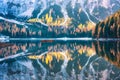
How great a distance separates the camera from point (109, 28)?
6406cm

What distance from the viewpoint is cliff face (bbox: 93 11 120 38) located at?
61.1m

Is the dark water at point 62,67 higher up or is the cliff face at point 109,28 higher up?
the dark water at point 62,67

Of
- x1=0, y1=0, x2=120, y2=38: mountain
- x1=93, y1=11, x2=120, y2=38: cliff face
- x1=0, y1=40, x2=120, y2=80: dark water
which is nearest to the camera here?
x1=0, y1=40, x2=120, y2=80: dark water

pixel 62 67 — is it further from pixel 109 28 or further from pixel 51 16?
pixel 51 16

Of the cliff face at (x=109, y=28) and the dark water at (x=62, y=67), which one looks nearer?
Answer: the dark water at (x=62, y=67)

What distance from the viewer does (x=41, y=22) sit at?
78.9 m

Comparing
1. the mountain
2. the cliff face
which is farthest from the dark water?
the mountain

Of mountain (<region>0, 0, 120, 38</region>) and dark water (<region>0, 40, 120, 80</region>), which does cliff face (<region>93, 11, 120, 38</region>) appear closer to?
mountain (<region>0, 0, 120, 38</region>)

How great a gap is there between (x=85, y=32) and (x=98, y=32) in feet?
20.2

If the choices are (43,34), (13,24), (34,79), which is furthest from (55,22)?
(34,79)

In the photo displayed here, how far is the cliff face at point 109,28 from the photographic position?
6108 cm

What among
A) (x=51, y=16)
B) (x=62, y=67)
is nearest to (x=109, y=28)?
(x=51, y=16)

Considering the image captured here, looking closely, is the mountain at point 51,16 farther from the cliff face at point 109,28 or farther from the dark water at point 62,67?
the dark water at point 62,67

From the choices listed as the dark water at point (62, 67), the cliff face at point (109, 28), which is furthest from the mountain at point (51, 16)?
the dark water at point (62, 67)
